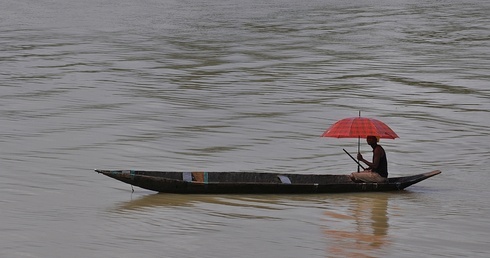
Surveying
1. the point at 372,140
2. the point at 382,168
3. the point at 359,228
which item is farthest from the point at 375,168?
the point at 359,228

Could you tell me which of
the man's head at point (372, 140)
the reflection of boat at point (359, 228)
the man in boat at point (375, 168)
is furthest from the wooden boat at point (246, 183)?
the man's head at point (372, 140)

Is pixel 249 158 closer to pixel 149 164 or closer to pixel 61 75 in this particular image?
pixel 149 164

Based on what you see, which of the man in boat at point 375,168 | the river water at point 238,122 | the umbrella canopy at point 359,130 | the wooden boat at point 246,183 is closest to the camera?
the river water at point 238,122

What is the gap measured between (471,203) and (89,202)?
4507 millimetres

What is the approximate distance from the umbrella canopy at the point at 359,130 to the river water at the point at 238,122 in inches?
29.9

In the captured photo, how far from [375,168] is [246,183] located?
161 centimetres

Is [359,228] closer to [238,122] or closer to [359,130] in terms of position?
[359,130]

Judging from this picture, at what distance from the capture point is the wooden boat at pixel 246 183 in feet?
43.2

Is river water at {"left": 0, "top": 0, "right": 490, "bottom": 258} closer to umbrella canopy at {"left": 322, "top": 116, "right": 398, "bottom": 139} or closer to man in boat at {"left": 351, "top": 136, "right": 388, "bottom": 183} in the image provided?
man in boat at {"left": 351, "top": 136, "right": 388, "bottom": 183}

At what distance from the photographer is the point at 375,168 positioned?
1382 centimetres

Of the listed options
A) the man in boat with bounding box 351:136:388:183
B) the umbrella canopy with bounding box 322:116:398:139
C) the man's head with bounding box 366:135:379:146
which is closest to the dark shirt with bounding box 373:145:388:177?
the man in boat with bounding box 351:136:388:183

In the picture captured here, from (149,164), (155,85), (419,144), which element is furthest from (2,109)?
(419,144)

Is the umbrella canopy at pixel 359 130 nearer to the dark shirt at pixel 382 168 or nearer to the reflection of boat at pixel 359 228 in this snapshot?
the dark shirt at pixel 382 168

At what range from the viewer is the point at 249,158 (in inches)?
655
